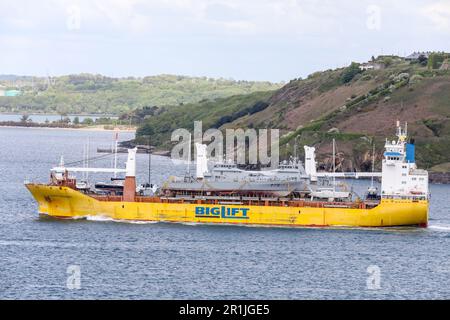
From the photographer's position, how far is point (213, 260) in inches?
2184

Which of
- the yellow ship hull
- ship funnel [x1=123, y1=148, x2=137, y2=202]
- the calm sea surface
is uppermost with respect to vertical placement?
Result: ship funnel [x1=123, y1=148, x2=137, y2=202]

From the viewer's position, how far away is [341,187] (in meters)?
78.0

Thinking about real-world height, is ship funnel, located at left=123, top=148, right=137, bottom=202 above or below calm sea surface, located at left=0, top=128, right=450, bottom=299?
above

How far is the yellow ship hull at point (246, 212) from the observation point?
232 ft

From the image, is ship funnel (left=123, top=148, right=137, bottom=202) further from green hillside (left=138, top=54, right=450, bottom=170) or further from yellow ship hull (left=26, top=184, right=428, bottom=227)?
green hillside (left=138, top=54, right=450, bottom=170)

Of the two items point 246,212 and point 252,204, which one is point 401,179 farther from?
point 246,212

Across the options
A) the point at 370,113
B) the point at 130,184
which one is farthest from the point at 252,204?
the point at 370,113

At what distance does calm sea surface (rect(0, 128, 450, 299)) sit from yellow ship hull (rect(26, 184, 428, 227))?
120cm

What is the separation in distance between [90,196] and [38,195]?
4019 millimetres

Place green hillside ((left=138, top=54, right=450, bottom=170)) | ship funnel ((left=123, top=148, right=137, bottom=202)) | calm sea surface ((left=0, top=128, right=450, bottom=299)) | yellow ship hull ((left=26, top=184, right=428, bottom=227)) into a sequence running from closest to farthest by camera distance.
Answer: calm sea surface ((left=0, top=128, right=450, bottom=299)) → yellow ship hull ((left=26, top=184, right=428, bottom=227)) → ship funnel ((left=123, top=148, right=137, bottom=202)) → green hillside ((left=138, top=54, right=450, bottom=170))

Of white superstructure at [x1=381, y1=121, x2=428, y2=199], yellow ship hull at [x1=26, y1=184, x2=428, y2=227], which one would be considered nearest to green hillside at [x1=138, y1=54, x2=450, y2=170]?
white superstructure at [x1=381, y1=121, x2=428, y2=199]

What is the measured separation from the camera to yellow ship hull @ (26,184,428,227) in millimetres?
70812
